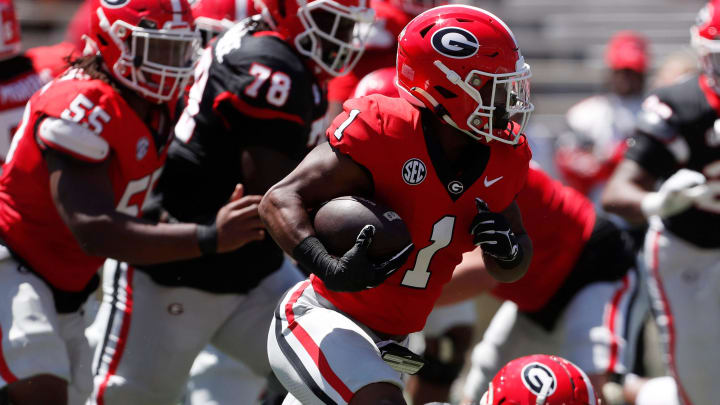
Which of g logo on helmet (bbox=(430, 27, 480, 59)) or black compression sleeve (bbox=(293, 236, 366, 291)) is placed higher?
g logo on helmet (bbox=(430, 27, 480, 59))

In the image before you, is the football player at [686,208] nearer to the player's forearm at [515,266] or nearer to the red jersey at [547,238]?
the red jersey at [547,238]

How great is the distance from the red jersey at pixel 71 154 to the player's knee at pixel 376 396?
127 centimetres

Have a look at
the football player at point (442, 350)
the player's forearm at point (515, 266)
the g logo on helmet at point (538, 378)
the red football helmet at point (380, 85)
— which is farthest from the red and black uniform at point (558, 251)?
the g logo on helmet at point (538, 378)

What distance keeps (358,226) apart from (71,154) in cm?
117

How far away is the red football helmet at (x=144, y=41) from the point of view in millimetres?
3846

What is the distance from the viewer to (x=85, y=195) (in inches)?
142

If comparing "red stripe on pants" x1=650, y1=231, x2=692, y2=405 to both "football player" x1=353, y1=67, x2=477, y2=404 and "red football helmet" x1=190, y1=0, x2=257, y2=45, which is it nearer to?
"football player" x1=353, y1=67, x2=477, y2=404

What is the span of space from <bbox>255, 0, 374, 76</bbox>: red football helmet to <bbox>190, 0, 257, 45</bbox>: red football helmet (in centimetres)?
70

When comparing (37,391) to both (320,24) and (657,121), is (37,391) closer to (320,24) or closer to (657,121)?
(320,24)

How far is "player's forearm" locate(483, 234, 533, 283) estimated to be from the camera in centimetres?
339

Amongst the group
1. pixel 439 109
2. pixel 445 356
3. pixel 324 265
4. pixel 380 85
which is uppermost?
pixel 439 109

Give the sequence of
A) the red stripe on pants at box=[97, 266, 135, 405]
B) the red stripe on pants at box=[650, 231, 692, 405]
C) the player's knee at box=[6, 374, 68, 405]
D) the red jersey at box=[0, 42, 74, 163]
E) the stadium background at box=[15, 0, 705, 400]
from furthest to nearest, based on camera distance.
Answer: the stadium background at box=[15, 0, 705, 400] → the red jersey at box=[0, 42, 74, 163] → the red stripe on pants at box=[650, 231, 692, 405] → the red stripe on pants at box=[97, 266, 135, 405] → the player's knee at box=[6, 374, 68, 405]

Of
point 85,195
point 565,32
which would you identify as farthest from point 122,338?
point 565,32

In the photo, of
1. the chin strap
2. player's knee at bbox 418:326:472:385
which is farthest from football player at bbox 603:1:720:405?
the chin strap
